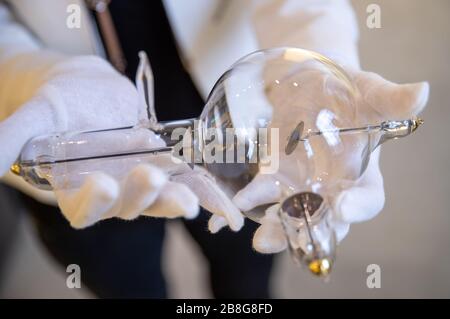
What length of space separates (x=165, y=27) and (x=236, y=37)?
0.07 metres

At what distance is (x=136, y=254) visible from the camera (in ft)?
1.94

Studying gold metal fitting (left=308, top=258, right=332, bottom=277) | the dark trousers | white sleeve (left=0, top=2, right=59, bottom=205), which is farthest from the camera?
the dark trousers

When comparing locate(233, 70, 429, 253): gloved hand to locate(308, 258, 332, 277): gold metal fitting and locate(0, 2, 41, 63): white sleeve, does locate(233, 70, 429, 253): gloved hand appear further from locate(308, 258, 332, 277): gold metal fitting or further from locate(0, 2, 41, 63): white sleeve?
locate(0, 2, 41, 63): white sleeve

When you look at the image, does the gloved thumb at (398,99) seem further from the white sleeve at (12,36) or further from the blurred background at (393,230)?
the blurred background at (393,230)

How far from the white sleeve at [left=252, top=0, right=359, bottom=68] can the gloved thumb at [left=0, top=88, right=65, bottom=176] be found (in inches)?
8.9

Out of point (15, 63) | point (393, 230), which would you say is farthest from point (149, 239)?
point (393, 230)

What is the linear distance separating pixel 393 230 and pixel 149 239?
516mm

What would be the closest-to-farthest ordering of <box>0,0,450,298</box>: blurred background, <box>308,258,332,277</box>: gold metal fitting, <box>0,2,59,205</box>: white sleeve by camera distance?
1. <box>308,258,332,277</box>: gold metal fitting
2. <box>0,2,59,205</box>: white sleeve
3. <box>0,0,450,298</box>: blurred background

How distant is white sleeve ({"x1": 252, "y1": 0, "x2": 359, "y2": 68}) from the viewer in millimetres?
481

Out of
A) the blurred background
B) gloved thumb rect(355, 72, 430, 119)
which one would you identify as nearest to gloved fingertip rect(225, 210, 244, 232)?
gloved thumb rect(355, 72, 430, 119)

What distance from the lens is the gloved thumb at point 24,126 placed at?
1.07 feet

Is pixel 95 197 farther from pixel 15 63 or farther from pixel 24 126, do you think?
pixel 15 63
